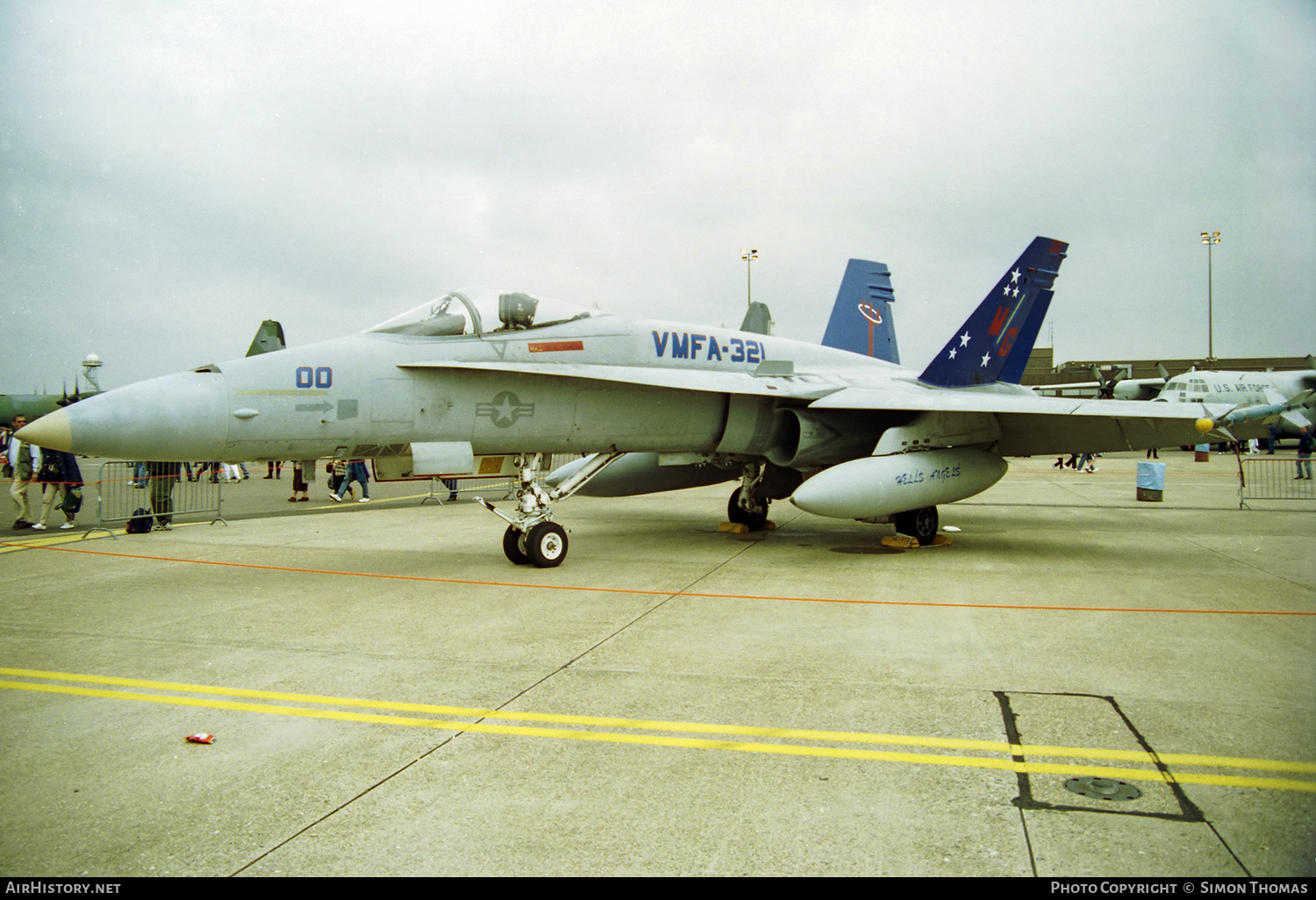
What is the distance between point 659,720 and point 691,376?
5.35 meters

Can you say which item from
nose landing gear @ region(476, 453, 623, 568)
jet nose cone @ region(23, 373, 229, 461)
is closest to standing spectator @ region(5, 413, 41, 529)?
jet nose cone @ region(23, 373, 229, 461)

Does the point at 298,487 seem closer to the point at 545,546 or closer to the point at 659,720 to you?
the point at 545,546

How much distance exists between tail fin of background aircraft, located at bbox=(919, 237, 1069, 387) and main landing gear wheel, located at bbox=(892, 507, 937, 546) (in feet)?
7.86

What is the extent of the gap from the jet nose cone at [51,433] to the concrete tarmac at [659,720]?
130 cm

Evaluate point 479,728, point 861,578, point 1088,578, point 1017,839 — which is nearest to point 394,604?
point 479,728

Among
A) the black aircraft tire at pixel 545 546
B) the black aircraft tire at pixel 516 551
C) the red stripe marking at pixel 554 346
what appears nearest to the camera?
the red stripe marking at pixel 554 346

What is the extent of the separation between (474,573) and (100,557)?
4526mm

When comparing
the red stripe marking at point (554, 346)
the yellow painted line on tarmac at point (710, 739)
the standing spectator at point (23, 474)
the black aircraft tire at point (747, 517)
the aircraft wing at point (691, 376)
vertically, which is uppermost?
the red stripe marking at point (554, 346)

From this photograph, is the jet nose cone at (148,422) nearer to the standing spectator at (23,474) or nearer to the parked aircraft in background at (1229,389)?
the standing spectator at (23,474)

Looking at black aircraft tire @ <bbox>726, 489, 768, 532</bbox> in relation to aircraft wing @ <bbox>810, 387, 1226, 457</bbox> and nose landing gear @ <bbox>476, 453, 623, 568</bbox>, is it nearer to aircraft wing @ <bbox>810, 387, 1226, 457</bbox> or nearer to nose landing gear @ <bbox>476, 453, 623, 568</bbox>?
aircraft wing @ <bbox>810, 387, 1226, 457</bbox>

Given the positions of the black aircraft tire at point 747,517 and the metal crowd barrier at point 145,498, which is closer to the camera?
the black aircraft tire at point 747,517

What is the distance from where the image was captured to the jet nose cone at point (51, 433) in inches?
214

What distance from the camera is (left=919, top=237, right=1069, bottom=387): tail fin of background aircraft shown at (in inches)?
449

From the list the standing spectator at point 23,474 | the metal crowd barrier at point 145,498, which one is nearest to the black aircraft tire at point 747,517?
the metal crowd barrier at point 145,498
